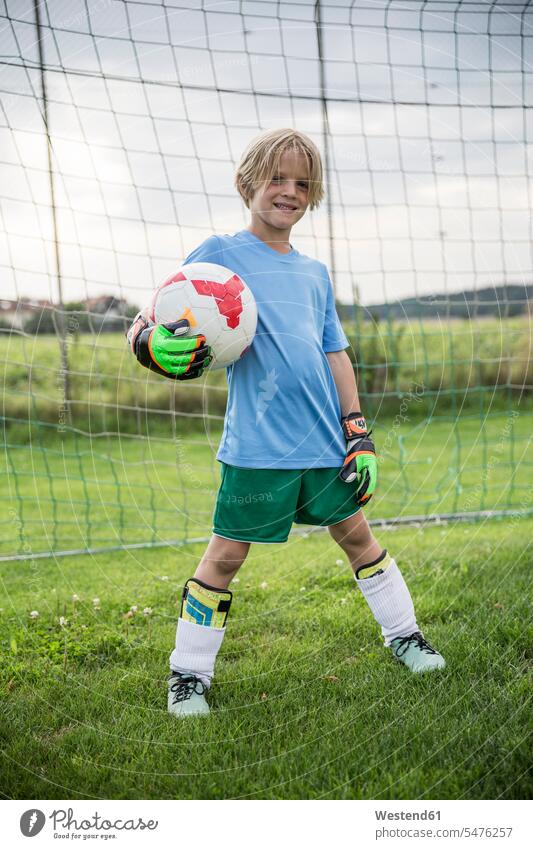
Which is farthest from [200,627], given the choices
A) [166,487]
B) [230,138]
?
[166,487]

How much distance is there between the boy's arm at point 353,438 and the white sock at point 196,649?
2.51ft

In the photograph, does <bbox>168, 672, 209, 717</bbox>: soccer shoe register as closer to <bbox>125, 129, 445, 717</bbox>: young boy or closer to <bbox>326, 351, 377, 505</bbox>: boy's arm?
<bbox>125, 129, 445, 717</bbox>: young boy

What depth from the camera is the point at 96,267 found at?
456 cm

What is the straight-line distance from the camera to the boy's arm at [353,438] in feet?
9.65

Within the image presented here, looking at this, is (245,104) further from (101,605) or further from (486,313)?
(486,313)

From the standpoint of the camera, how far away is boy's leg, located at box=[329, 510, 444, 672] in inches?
118

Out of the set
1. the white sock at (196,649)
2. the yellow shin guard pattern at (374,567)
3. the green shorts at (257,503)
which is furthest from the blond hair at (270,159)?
the white sock at (196,649)

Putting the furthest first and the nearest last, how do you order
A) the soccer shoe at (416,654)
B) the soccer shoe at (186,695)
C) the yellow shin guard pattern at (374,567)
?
the yellow shin guard pattern at (374,567), the soccer shoe at (416,654), the soccer shoe at (186,695)

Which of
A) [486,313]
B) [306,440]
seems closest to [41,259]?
[306,440]

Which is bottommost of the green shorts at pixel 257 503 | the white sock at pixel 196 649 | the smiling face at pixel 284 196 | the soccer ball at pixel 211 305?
the white sock at pixel 196 649

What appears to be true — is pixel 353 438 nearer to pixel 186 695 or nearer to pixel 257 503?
pixel 257 503

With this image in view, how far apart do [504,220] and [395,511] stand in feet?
7.76
